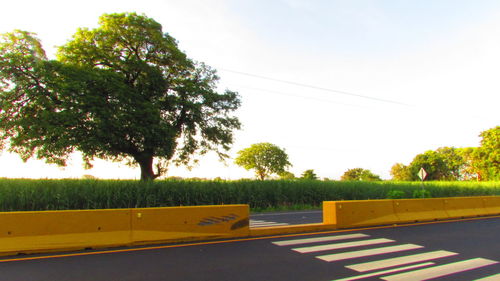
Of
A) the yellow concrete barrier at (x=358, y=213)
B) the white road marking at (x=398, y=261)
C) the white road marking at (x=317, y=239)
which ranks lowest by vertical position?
the white road marking at (x=317, y=239)

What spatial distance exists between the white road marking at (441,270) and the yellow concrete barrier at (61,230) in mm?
5562

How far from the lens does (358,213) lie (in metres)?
9.62

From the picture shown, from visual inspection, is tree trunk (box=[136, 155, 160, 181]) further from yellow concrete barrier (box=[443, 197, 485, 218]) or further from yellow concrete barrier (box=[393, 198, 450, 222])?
yellow concrete barrier (box=[443, 197, 485, 218])

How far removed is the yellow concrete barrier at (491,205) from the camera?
13.8 meters

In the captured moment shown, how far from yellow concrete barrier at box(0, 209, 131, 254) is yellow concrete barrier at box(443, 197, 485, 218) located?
500 inches

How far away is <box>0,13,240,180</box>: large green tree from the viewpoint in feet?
63.6

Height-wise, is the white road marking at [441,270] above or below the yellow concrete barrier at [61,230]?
below

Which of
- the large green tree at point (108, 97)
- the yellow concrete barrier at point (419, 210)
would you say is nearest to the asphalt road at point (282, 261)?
the yellow concrete barrier at point (419, 210)

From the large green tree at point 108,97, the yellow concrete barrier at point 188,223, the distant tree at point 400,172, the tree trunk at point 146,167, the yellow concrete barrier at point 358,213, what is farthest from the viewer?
the distant tree at point 400,172

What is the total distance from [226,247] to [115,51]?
22390 millimetres

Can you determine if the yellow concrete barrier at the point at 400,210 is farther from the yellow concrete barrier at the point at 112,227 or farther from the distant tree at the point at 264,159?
the distant tree at the point at 264,159

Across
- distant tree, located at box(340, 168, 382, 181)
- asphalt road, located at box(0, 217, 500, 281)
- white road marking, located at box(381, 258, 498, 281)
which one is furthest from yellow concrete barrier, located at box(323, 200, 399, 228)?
distant tree, located at box(340, 168, 382, 181)

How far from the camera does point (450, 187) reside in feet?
102

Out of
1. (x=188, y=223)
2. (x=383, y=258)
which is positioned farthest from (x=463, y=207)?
(x=188, y=223)
